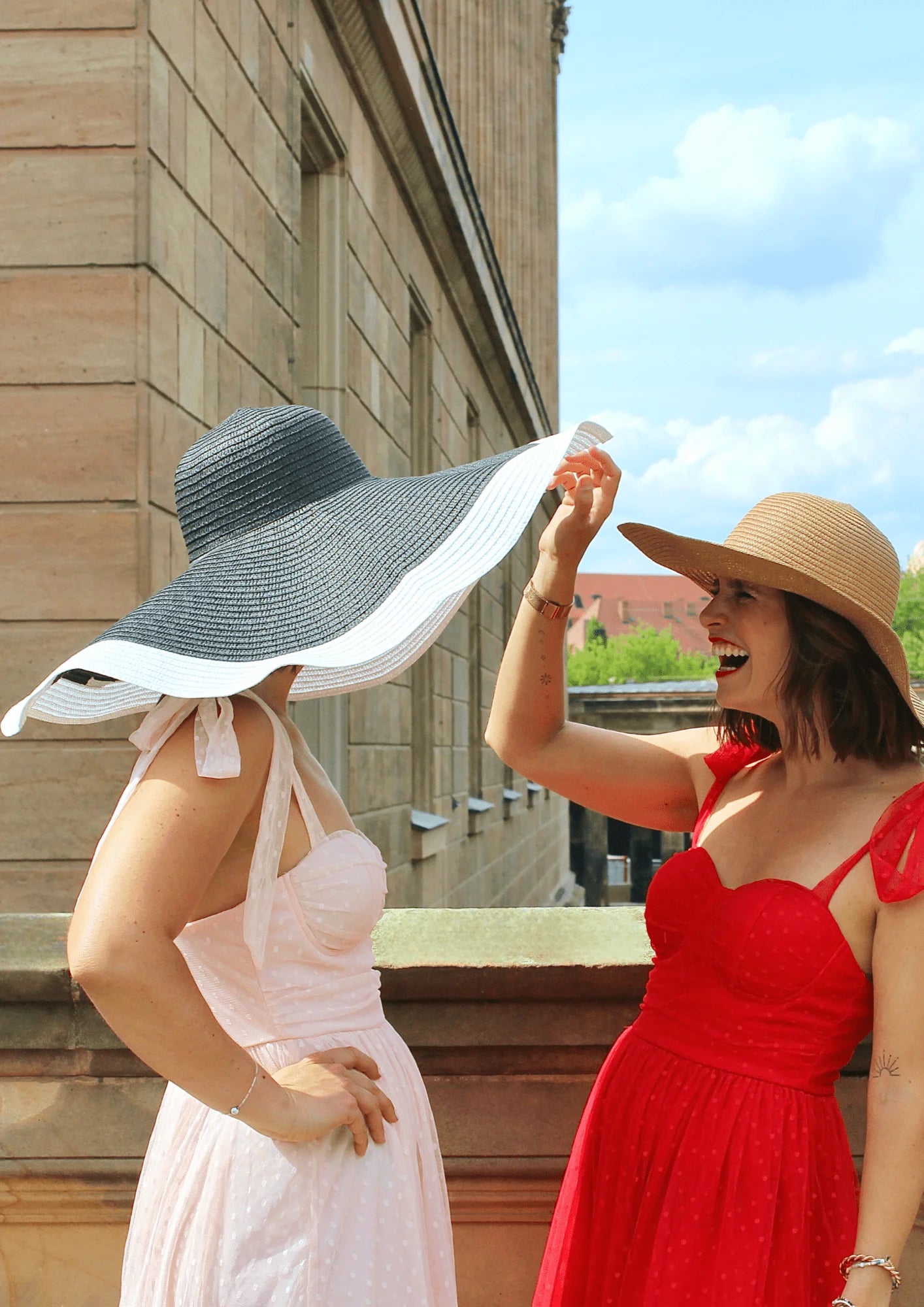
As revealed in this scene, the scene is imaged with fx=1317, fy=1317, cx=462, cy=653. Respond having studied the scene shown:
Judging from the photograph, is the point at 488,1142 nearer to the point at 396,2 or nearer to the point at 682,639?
the point at 396,2

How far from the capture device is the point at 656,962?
234 centimetres

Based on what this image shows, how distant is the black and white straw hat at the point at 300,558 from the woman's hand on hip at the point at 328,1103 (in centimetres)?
56

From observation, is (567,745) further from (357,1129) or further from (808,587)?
(357,1129)

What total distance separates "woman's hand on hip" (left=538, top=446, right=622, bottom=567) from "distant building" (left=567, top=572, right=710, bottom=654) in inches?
3904

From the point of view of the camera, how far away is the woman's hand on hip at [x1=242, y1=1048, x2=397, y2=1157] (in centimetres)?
167

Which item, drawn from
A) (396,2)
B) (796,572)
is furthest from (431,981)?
(396,2)

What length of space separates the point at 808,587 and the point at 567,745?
0.65 m

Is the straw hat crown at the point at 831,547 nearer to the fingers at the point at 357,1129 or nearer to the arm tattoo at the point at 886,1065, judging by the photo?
the arm tattoo at the point at 886,1065

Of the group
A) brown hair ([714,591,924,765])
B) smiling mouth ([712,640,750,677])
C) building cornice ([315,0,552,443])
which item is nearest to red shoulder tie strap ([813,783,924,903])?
brown hair ([714,591,924,765])

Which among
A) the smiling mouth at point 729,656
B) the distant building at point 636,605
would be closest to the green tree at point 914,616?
the distant building at point 636,605

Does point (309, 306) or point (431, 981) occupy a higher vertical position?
point (309, 306)

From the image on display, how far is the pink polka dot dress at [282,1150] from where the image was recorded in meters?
1.69

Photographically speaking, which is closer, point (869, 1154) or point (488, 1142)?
point (869, 1154)

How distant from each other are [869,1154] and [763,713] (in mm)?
729
